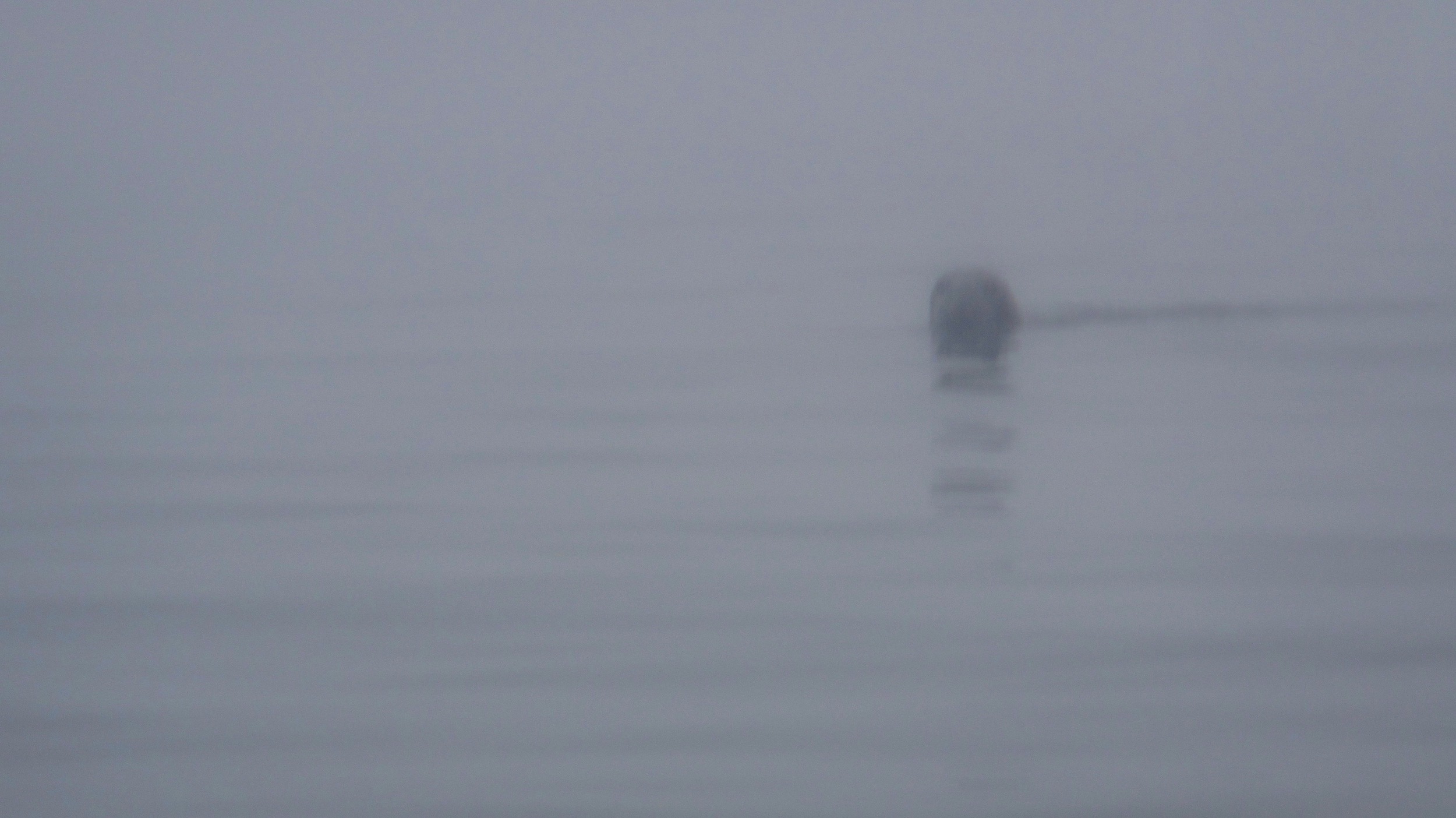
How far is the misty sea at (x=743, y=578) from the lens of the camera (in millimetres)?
4262

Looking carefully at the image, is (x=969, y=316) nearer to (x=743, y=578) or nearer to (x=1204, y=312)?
(x=1204, y=312)

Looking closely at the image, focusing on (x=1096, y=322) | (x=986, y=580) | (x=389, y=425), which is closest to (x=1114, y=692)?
(x=986, y=580)

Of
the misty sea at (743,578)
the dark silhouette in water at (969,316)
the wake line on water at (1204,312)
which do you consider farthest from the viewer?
the wake line on water at (1204,312)

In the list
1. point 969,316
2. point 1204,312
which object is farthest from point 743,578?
point 1204,312

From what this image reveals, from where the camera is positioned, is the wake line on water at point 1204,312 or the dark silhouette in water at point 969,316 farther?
the wake line on water at point 1204,312

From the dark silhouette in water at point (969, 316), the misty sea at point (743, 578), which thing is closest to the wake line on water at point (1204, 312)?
the misty sea at point (743, 578)

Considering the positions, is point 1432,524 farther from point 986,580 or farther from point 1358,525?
point 986,580

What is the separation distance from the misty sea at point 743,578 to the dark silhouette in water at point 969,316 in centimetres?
13

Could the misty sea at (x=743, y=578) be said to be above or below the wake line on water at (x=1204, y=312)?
below

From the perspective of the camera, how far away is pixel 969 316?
29.1 feet

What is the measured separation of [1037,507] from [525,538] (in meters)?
1.44

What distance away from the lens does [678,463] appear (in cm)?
716

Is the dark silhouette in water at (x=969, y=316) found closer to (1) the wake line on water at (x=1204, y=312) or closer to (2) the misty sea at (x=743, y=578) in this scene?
(2) the misty sea at (x=743, y=578)

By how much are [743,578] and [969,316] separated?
3445 millimetres
